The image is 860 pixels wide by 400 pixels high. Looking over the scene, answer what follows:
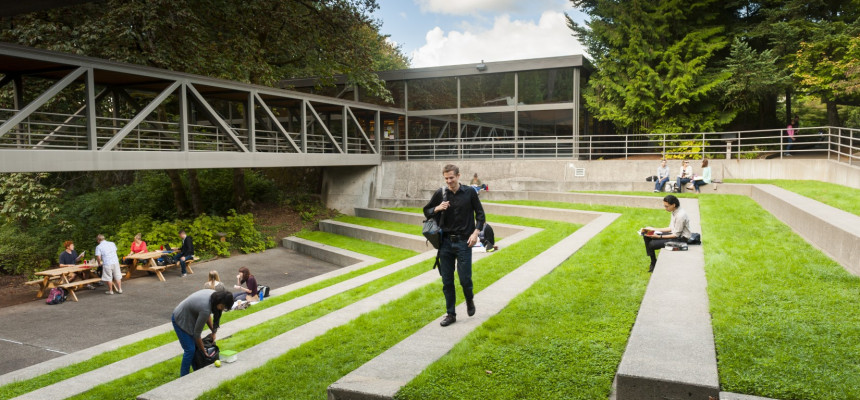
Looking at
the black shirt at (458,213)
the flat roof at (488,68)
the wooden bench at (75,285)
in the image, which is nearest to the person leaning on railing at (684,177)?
the flat roof at (488,68)

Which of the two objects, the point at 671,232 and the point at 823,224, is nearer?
the point at 823,224

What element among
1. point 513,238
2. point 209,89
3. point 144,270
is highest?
point 209,89

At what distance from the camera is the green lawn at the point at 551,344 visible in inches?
167

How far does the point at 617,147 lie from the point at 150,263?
1772 cm

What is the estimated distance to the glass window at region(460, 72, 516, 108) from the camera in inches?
1003

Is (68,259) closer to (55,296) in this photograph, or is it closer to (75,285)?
(75,285)

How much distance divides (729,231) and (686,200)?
17.7ft

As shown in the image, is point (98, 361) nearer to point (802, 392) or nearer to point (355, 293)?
point (355, 293)

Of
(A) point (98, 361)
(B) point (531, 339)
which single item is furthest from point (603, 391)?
(A) point (98, 361)

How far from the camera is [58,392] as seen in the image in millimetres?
5699

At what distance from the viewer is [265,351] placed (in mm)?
5934

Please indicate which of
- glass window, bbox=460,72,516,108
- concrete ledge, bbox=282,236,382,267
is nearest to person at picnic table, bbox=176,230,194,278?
concrete ledge, bbox=282,236,382,267

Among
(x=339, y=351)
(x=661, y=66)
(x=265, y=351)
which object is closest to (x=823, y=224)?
(x=339, y=351)

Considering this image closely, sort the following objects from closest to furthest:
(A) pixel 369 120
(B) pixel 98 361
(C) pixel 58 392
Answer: (C) pixel 58 392 → (B) pixel 98 361 → (A) pixel 369 120
